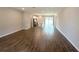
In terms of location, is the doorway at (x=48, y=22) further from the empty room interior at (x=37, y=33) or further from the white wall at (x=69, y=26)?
the white wall at (x=69, y=26)

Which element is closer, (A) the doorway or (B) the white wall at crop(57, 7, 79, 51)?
(A) the doorway

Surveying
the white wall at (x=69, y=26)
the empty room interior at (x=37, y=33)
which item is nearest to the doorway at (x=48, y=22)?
the empty room interior at (x=37, y=33)

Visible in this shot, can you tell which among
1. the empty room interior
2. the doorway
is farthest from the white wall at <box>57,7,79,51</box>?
the doorway

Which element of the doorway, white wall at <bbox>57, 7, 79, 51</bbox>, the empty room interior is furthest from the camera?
white wall at <bbox>57, 7, 79, 51</bbox>

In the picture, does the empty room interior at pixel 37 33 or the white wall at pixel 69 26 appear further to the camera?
the white wall at pixel 69 26

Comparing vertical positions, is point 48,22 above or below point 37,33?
above

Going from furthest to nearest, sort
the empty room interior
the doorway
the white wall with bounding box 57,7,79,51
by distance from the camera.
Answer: the white wall with bounding box 57,7,79,51
the doorway
the empty room interior

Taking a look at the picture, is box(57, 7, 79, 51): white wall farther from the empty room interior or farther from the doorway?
the doorway

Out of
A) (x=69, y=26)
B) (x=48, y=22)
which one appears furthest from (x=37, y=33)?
(x=69, y=26)

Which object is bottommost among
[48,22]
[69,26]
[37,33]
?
[37,33]

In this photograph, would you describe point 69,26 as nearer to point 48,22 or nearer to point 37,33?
point 48,22
